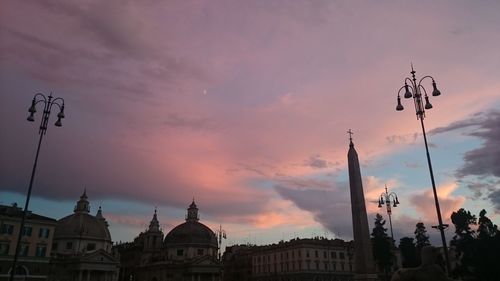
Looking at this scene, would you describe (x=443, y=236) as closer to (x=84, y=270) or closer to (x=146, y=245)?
(x=84, y=270)

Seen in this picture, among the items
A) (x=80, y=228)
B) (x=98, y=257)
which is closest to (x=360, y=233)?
(x=98, y=257)

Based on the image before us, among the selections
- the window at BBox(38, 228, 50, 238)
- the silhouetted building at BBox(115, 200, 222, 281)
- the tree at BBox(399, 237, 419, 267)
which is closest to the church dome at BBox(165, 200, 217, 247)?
the silhouetted building at BBox(115, 200, 222, 281)

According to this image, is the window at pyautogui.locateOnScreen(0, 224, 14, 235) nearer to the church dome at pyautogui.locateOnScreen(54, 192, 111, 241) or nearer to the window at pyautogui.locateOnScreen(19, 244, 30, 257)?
the window at pyautogui.locateOnScreen(19, 244, 30, 257)

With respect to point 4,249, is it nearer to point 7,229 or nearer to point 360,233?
point 7,229

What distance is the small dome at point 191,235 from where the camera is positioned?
85.2 m

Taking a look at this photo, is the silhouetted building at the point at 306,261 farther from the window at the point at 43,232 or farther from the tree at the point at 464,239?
the window at the point at 43,232

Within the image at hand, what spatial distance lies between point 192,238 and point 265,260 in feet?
51.8

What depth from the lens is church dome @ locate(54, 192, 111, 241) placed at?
76.8m

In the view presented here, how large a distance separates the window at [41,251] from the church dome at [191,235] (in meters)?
31.9

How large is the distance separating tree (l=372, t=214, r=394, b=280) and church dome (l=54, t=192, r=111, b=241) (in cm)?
4923

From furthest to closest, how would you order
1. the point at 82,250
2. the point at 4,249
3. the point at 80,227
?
the point at 80,227
the point at 82,250
the point at 4,249

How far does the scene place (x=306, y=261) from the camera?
246 ft

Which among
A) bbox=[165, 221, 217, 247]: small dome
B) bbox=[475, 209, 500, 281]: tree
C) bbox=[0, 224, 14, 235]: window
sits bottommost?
bbox=[475, 209, 500, 281]: tree

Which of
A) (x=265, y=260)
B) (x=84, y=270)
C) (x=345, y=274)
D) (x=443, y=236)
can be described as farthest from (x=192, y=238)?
(x=443, y=236)
